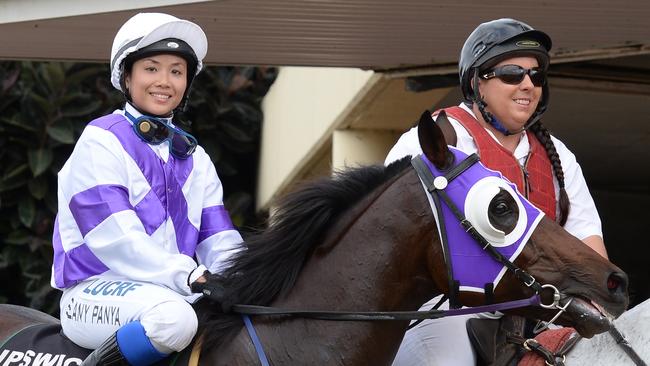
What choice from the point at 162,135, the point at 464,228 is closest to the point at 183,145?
the point at 162,135

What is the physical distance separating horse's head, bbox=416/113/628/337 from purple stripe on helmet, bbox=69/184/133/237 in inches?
40.5

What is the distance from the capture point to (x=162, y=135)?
161 inches

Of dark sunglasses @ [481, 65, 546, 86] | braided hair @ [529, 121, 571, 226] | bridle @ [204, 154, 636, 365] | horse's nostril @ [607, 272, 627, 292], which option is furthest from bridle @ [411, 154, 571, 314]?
braided hair @ [529, 121, 571, 226]

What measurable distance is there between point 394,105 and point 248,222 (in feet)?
19.8

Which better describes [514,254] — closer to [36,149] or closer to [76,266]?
[76,266]

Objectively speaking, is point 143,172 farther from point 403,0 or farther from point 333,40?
point 333,40

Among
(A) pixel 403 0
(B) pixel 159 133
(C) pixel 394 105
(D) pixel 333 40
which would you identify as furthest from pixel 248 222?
(B) pixel 159 133

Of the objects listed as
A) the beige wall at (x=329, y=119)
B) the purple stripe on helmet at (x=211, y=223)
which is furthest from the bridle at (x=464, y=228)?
the beige wall at (x=329, y=119)

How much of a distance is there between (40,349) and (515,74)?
1953mm

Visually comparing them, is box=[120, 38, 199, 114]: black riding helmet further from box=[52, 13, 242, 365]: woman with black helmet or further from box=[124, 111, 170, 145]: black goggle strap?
box=[124, 111, 170, 145]: black goggle strap

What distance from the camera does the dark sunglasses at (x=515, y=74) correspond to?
4.15 meters

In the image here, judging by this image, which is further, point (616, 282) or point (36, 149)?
point (36, 149)

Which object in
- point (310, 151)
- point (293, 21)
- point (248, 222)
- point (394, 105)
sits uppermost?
point (293, 21)

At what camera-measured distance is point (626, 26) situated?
613 cm
